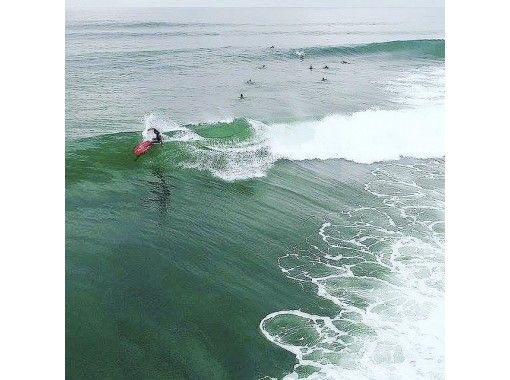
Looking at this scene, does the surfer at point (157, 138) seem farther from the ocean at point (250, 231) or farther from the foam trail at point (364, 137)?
the foam trail at point (364, 137)

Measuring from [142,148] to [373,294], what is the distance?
787cm

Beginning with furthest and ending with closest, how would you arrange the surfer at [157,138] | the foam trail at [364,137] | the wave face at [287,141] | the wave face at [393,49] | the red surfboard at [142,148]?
the wave face at [393,49], the foam trail at [364,137], the surfer at [157,138], the wave face at [287,141], the red surfboard at [142,148]

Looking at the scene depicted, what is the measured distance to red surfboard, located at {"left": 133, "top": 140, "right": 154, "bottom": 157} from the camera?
13.1 meters

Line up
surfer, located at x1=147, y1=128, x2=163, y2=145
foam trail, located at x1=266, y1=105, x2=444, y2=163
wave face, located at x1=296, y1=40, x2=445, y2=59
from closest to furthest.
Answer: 1. surfer, located at x1=147, y1=128, x2=163, y2=145
2. foam trail, located at x1=266, y1=105, x2=444, y2=163
3. wave face, located at x1=296, y1=40, x2=445, y2=59

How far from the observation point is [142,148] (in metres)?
13.2

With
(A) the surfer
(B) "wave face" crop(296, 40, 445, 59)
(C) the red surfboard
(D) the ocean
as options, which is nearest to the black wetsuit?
(A) the surfer

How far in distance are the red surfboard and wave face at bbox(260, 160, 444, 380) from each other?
5.82 metres

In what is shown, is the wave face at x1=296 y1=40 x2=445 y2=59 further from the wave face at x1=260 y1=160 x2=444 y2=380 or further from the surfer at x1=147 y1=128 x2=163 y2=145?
the wave face at x1=260 y1=160 x2=444 y2=380

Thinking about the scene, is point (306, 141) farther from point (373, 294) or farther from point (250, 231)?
point (373, 294)

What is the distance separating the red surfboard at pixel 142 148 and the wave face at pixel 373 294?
582cm

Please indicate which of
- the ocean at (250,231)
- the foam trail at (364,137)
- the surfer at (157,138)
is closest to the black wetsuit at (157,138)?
the surfer at (157,138)

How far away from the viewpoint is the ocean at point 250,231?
22.8 feet

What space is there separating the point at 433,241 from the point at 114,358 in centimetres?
711
